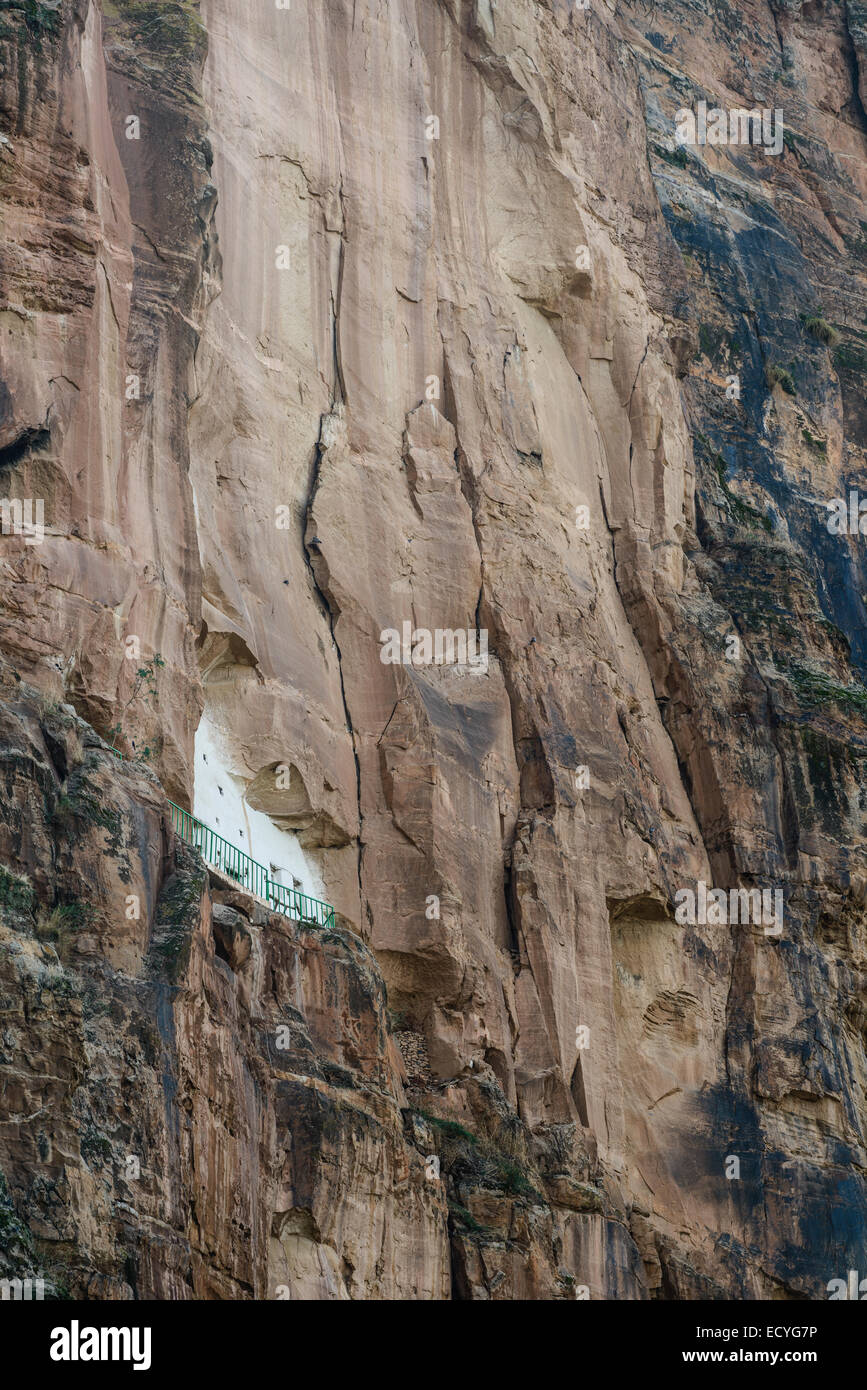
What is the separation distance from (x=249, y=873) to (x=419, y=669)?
5732 millimetres

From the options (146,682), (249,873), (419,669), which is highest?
(419,669)

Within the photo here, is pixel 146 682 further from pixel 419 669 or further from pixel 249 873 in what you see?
pixel 419 669

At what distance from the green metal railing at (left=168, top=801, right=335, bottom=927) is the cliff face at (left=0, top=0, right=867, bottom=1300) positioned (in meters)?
0.53

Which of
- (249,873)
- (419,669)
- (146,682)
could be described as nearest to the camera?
(146,682)

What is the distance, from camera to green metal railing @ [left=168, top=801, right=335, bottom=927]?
26.2 metres

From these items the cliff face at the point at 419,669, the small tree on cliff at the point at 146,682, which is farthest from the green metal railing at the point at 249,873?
the small tree on cliff at the point at 146,682

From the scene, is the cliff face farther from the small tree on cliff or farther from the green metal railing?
the green metal railing

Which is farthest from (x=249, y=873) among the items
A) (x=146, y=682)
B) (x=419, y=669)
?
(x=419, y=669)

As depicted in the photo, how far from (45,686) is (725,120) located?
3064cm

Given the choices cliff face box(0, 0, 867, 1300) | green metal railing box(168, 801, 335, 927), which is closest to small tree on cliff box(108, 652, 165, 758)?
cliff face box(0, 0, 867, 1300)

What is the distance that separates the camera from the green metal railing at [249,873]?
26.2m

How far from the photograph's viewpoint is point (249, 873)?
28000 millimetres

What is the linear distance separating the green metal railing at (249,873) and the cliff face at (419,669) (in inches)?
21.0

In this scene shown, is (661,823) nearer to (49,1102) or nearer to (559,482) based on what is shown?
(559,482)
